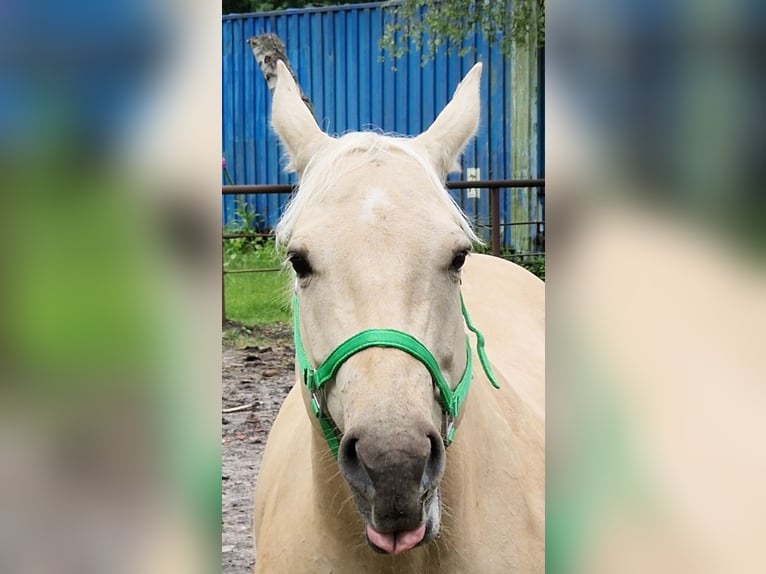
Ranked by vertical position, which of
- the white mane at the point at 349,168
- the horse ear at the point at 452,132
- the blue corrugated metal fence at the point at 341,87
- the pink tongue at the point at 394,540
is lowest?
the pink tongue at the point at 394,540

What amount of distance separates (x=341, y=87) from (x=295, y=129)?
29.5 ft

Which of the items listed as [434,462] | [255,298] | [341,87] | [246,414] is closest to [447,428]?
[434,462]

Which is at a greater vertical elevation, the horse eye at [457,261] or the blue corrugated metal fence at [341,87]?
the blue corrugated metal fence at [341,87]

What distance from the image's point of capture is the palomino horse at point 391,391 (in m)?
1.26

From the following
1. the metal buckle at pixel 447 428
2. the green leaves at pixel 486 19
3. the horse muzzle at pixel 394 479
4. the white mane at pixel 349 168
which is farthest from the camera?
the green leaves at pixel 486 19

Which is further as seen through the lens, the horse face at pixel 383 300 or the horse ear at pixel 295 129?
the horse ear at pixel 295 129

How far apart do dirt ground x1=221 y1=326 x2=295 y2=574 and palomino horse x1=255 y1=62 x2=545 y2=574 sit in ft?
5.40

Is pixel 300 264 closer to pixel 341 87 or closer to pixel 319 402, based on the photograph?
pixel 319 402
